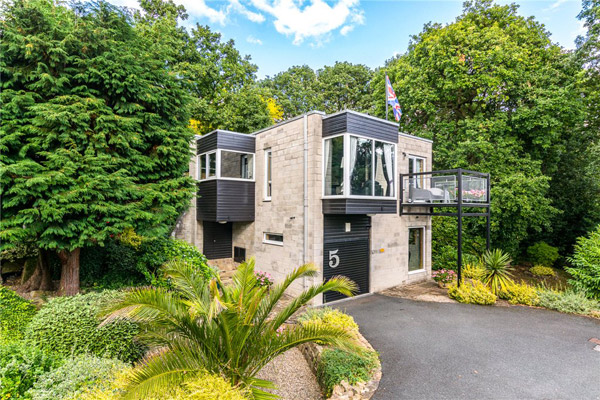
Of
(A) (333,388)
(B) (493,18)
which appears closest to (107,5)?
(A) (333,388)

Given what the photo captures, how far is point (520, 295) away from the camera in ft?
26.5

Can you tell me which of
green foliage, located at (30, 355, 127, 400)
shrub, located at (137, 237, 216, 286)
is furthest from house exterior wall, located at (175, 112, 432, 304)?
green foliage, located at (30, 355, 127, 400)

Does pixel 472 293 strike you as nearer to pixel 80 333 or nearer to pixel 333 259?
pixel 333 259

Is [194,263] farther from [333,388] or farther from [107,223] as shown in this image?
[333,388]

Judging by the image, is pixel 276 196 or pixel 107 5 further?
pixel 276 196

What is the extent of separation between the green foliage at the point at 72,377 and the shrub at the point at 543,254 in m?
19.0

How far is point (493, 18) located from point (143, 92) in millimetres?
17814

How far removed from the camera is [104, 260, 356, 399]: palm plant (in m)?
3.16

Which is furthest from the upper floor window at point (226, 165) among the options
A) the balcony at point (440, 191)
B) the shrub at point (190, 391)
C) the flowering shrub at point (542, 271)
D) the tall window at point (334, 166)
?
the flowering shrub at point (542, 271)

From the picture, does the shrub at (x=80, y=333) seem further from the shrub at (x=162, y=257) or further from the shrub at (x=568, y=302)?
the shrub at (x=568, y=302)

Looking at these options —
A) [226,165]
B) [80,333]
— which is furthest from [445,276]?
[80,333]

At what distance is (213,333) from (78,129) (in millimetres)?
4497

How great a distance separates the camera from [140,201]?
5953 millimetres

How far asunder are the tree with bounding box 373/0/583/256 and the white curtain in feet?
20.6
